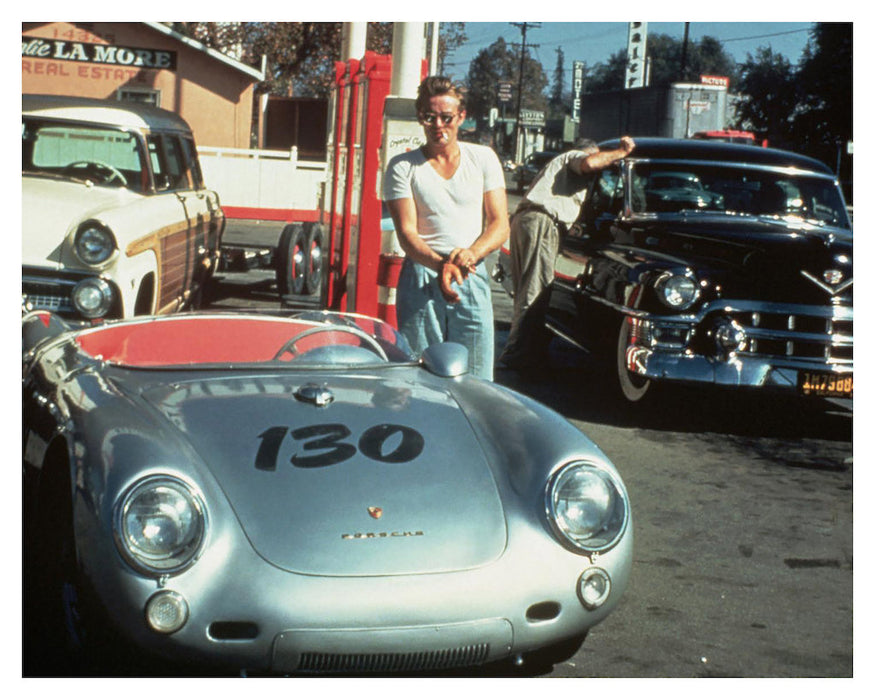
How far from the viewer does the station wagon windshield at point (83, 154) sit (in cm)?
774

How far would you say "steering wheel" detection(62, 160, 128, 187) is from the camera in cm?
778

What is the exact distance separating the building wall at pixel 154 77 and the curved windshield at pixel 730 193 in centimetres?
1200

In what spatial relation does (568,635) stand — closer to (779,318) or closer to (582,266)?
(779,318)

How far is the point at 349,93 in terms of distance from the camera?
27.9ft

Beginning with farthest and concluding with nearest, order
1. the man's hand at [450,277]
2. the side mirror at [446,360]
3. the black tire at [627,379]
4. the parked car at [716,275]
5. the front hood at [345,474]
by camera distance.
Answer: the black tire at [627,379]
the parked car at [716,275]
the man's hand at [450,277]
the side mirror at [446,360]
the front hood at [345,474]

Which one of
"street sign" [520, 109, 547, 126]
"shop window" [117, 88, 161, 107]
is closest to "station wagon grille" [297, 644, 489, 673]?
"shop window" [117, 88, 161, 107]

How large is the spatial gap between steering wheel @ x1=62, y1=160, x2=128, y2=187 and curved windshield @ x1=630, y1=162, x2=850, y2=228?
3.39 meters

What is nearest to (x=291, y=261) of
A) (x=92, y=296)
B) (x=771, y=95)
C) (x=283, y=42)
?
(x=92, y=296)

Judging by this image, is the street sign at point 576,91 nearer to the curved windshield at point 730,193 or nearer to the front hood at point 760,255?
the curved windshield at point 730,193

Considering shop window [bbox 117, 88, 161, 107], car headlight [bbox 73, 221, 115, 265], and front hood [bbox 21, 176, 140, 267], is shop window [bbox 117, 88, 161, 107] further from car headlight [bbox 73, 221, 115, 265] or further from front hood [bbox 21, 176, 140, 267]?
car headlight [bbox 73, 221, 115, 265]

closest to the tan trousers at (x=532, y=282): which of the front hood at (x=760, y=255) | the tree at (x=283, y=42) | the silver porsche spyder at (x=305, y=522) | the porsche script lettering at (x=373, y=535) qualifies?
the front hood at (x=760, y=255)

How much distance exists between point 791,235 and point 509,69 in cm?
2274

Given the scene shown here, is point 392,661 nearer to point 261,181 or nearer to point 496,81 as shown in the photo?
point 261,181

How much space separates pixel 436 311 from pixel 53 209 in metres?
3.13
